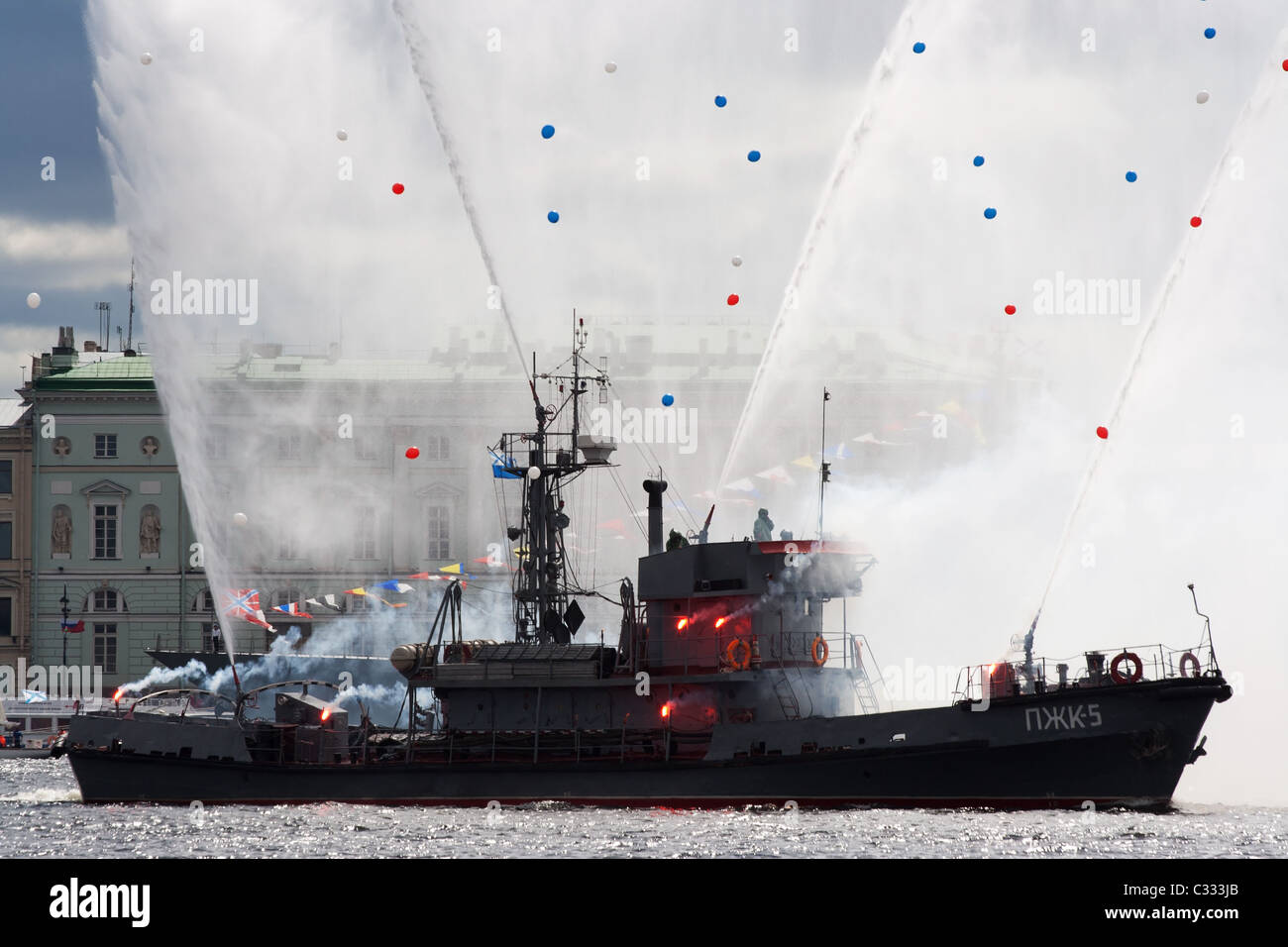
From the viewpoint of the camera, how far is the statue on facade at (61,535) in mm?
102125

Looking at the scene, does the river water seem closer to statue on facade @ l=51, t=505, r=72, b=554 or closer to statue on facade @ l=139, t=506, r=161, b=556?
statue on facade @ l=139, t=506, r=161, b=556

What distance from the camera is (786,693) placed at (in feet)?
137

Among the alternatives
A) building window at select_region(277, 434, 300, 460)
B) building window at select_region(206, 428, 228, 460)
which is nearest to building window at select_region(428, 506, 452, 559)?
building window at select_region(277, 434, 300, 460)

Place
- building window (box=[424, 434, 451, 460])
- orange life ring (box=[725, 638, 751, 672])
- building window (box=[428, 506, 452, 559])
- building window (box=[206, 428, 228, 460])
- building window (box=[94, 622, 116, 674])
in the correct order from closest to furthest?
orange life ring (box=[725, 638, 751, 672]) < building window (box=[206, 428, 228, 460]) < building window (box=[424, 434, 451, 460]) < building window (box=[428, 506, 452, 559]) < building window (box=[94, 622, 116, 674])

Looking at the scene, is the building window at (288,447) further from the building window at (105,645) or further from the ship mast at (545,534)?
the ship mast at (545,534)

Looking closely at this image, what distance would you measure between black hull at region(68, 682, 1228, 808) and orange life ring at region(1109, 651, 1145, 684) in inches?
14.2

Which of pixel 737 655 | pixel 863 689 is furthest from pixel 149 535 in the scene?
pixel 737 655

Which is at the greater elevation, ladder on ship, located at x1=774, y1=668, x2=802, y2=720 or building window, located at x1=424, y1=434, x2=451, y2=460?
building window, located at x1=424, y1=434, x2=451, y2=460

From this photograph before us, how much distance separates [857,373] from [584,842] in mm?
24202

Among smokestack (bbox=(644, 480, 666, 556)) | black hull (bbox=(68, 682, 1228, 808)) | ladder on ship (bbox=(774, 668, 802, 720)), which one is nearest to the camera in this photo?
black hull (bbox=(68, 682, 1228, 808))

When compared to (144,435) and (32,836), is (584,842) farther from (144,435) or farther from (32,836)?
(144,435)

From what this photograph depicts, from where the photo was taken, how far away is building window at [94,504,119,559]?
102 meters

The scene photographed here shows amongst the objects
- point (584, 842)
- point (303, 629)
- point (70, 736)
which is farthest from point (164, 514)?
point (584, 842)

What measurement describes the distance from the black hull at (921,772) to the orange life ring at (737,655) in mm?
1925
